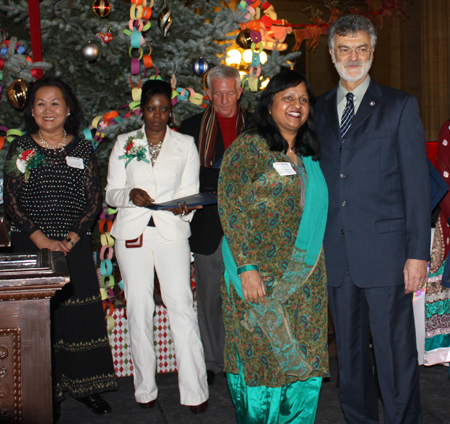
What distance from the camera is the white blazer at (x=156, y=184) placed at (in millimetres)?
2949

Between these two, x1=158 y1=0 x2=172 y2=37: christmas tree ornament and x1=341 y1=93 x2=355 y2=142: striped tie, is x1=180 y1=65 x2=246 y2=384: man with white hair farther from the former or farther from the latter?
x1=341 y1=93 x2=355 y2=142: striped tie

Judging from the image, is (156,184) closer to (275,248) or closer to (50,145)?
(50,145)

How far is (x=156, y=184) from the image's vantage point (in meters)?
2.99

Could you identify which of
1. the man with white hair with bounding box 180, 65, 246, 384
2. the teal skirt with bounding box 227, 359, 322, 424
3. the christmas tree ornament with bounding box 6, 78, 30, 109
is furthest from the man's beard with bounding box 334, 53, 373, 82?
the christmas tree ornament with bounding box 6, 78, 30, 109

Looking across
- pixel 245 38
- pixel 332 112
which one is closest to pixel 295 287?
pixel 332 112

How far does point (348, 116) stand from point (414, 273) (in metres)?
0.76

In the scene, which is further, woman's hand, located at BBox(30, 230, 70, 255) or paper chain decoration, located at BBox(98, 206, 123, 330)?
paper chain decoration, located at BBox(98, 206, 123, 330)

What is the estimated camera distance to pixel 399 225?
238cm

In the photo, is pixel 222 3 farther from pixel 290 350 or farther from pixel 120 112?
pixel 290 350

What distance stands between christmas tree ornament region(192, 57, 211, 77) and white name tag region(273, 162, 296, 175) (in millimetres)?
1455

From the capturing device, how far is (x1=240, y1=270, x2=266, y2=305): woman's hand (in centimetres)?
231

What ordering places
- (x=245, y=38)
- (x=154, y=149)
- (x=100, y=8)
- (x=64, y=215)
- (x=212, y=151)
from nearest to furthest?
(x=64, y=215) < (x=154, y=149) < (x=212, y=151) < (x=100, y=8) < (x=245, y=38)

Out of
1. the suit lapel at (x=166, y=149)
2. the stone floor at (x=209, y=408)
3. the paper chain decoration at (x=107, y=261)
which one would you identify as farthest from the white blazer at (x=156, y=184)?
the stone floor at (x=209, y=408)

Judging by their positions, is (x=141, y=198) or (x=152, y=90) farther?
(x=152, y=90)
